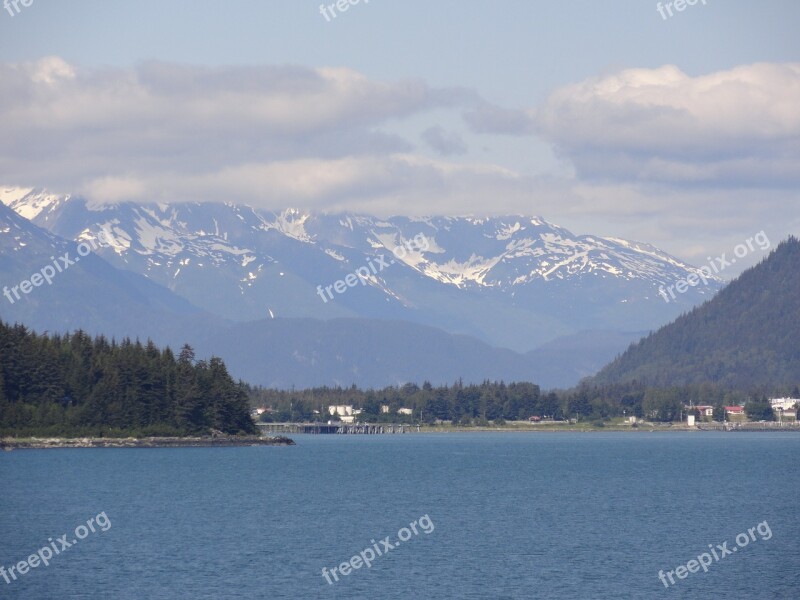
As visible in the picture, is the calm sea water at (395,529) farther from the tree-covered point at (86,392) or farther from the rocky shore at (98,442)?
the tree-covered point at (86,392)

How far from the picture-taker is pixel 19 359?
608ft

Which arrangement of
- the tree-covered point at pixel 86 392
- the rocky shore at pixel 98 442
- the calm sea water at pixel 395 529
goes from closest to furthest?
the calm sea water at pixel 395 529 < the rocky shore at pixel 98 442 < the tree-covered point at pixel 86 392

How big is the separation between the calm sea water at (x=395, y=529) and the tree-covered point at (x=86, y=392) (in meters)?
25.6

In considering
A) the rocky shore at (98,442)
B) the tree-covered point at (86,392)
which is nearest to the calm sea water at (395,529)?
the rocky shore at (98,442)

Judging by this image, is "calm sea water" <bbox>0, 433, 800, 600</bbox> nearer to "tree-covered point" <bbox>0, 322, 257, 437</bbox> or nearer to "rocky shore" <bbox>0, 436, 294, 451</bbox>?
"rocky shore" <bbox>0, 436, 294, 451</bbox>

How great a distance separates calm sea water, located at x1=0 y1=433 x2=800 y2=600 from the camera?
7400 centimetres

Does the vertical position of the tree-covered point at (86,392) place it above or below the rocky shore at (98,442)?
above

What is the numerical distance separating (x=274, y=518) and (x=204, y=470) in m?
50.1

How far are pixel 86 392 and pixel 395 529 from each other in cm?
10382

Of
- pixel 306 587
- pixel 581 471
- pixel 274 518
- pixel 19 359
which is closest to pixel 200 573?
pixel 306 587

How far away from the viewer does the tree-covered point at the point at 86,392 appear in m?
184

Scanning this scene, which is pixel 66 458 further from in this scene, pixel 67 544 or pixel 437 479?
pixel 67 544

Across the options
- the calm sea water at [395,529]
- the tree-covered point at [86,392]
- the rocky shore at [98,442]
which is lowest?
the calm sea water at [395,529]

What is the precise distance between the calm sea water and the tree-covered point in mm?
25561
